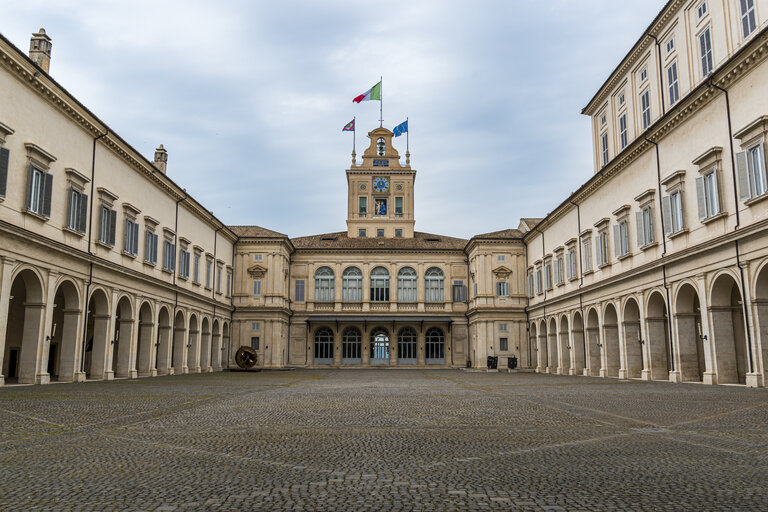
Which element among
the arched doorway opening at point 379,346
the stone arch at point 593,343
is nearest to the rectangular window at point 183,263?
the arched doorway opening at point 379,346

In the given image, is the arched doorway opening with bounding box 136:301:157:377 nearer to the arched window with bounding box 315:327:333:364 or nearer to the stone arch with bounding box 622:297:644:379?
the arched window with bounding box 315:327:333:364

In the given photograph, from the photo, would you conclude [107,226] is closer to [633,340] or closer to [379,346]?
[633,340]

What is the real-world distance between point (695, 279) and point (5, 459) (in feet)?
73.2

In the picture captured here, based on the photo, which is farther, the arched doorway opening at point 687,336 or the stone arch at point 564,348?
the stone arch at point 564,348

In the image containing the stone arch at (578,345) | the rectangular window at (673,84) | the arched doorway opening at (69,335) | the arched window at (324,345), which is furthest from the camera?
the arched window at (324,345)

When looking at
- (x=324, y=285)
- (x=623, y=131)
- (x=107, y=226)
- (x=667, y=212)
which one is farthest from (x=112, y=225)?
(x=324, y=285)

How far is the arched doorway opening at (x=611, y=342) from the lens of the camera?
31594 mm

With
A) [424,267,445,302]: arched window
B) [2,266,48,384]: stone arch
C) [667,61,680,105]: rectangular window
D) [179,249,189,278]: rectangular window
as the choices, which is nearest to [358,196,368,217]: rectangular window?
[424,267,445,302]: arched window

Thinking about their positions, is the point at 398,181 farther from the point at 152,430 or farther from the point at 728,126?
the point at 152,430

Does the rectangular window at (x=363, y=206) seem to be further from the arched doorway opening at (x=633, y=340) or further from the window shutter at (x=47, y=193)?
the window shutter at (x=47, y=193)

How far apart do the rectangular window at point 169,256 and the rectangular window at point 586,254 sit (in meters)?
22.8

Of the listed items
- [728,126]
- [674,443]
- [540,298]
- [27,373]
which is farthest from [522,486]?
[540,298]

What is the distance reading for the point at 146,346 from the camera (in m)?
31.7

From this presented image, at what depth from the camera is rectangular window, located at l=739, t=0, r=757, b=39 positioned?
913 inches
